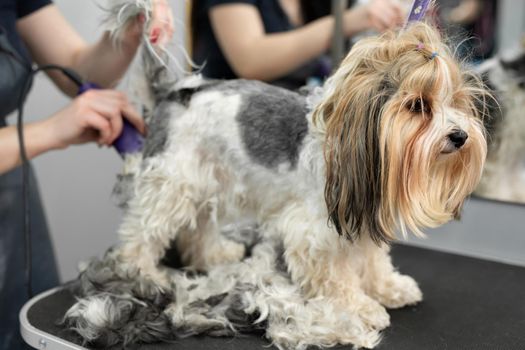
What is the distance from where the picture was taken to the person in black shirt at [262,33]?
1.54 metres

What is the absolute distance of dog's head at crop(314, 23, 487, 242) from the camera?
0.85 m

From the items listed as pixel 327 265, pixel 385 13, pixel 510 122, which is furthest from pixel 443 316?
pixel 385 13

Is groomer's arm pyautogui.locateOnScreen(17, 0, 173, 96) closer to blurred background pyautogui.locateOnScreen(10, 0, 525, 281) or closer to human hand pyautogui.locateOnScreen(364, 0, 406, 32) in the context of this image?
blurred background pyautogui.locateOnScreen(10, 0, 525, 281)

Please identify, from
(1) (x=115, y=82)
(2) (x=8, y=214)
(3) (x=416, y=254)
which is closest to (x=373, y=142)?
(3) (x=416, y=254)

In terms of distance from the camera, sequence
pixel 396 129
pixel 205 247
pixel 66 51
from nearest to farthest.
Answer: pixel 396 129 → pixel 205 247 → pixel 66 51

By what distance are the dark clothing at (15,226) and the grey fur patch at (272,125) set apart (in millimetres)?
553

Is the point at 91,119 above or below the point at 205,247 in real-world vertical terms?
above

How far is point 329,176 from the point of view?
0.90 metres

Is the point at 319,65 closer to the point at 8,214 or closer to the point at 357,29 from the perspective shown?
the point at 357,29

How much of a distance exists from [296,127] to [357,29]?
0.65 metres

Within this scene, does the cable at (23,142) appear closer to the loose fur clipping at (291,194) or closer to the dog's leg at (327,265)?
the loose fur clipping at (291,194)

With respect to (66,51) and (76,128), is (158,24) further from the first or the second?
(66,51)

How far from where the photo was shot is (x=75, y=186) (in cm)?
210

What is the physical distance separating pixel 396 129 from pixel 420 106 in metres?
0.05
